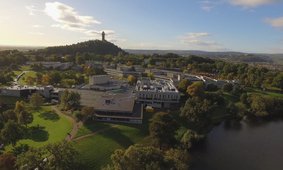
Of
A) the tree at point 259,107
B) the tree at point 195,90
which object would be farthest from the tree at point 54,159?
the tree at point 259,107

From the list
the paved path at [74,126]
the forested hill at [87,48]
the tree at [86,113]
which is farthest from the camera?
the forested hill at [87,48]

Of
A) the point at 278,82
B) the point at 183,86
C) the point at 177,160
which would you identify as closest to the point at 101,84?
the point at 183,86

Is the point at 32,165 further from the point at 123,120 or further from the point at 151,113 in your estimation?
the point at 151,113

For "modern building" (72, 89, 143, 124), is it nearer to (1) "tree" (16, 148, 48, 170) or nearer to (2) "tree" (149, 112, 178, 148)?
(2) "tree" (149, 112, 178, 148)

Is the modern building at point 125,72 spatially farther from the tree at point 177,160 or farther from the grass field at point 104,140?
the tree at point 177,160

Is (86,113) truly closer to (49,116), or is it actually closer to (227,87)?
(49,116)

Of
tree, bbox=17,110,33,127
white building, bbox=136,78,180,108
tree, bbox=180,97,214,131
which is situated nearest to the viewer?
tree, bbox=17,110,33,127

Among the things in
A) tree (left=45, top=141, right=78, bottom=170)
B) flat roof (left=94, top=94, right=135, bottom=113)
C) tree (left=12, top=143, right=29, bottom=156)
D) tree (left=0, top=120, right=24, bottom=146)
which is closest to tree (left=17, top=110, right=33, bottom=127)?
tree (left=0, top=120, right=24, bottom=146)
